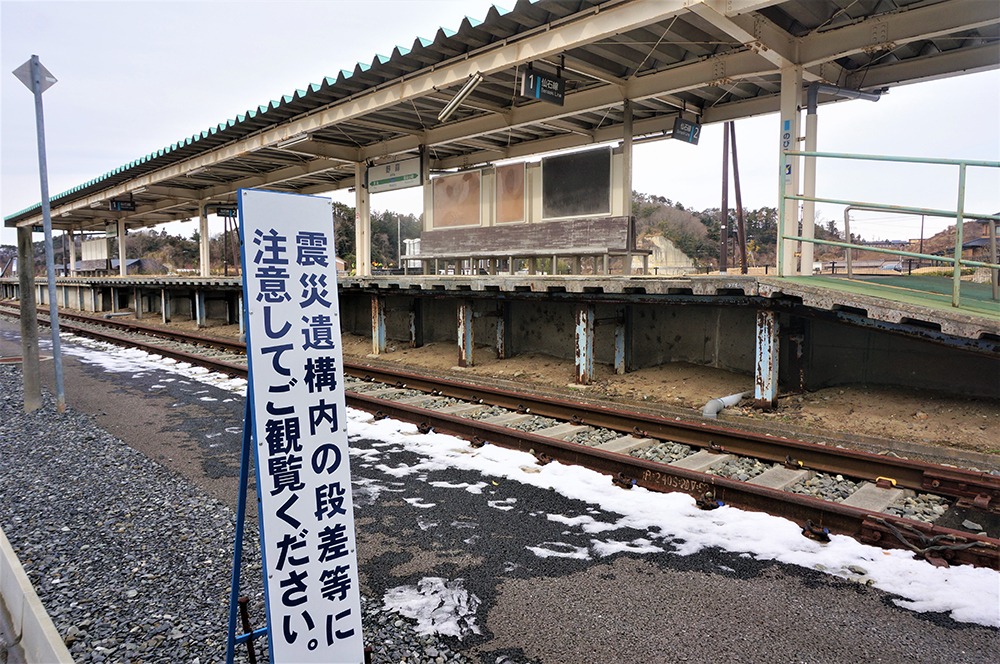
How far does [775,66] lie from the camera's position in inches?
367

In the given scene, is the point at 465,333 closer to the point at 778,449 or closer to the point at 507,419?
the point at 507,419

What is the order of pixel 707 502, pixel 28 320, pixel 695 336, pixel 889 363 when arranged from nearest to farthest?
pixel 707 502 < pixel 889 363 < pixel 28 320 < pixel 695 336

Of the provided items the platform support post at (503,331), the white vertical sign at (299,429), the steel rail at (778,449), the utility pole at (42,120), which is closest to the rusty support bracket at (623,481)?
the steel rail at (778,449)

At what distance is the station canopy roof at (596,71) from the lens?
827 cm

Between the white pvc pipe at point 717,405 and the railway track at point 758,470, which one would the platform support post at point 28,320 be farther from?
the white pvc pipe at point 717,405

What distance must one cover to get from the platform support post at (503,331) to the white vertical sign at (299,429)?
9.85 m

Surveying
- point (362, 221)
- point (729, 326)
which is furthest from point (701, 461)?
point (362, 221)

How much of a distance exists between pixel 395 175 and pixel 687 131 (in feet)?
23.7

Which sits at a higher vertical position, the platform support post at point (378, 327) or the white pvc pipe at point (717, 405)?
the platform support post at point (378, 327)

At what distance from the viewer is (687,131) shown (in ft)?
40.1

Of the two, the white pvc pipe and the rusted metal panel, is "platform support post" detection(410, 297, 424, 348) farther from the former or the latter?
the white pvc pipe

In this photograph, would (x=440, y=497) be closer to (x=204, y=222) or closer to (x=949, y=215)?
(x=949, y=215)

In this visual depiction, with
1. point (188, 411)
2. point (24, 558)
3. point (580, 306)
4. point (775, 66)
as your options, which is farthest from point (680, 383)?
point (24, 558)

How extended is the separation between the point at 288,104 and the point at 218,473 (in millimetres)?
9866
